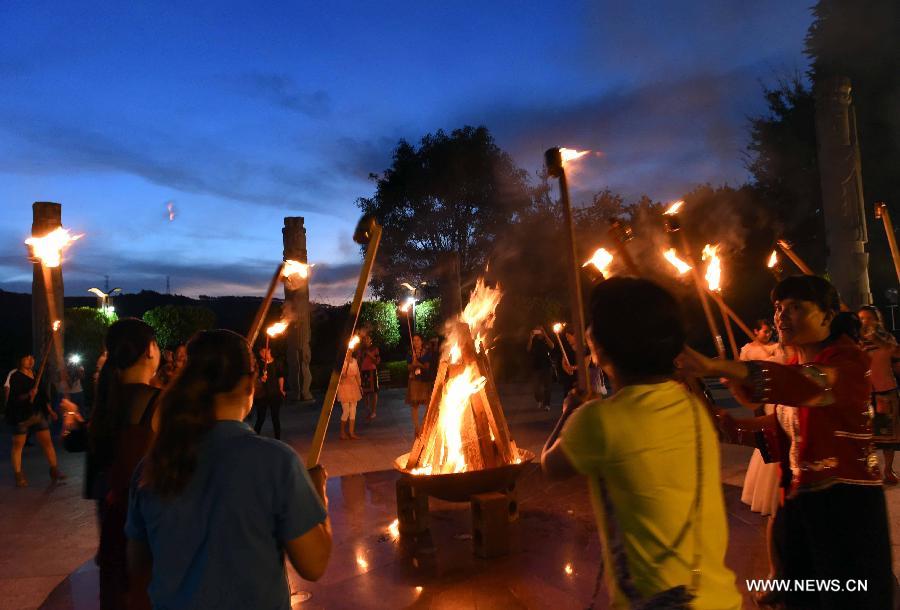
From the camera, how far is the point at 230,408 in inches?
81.4

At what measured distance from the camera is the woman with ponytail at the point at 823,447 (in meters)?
2.54

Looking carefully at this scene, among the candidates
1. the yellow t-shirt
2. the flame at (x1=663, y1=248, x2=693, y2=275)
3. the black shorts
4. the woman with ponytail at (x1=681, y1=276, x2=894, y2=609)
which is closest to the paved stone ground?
the black shorts

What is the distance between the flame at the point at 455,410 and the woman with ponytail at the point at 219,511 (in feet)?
12.1

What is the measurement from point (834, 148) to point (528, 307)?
47.4ft

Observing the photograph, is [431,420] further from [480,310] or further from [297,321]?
[297,321]

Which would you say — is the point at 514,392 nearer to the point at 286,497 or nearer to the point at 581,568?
the point at 581,568

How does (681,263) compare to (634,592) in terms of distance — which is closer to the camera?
(634,592)

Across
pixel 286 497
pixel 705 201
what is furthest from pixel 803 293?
pixel 705 201

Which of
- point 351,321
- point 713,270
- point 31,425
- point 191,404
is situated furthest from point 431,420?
point 31,425

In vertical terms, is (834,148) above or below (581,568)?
above

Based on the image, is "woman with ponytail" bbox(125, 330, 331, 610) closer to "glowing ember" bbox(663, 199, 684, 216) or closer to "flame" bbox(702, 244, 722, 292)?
"glowing ember" bbox(663, 199, 684, 216)

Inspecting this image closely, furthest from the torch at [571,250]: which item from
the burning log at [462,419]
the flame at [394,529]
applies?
the flame at [394,529]

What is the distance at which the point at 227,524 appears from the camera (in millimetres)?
1874

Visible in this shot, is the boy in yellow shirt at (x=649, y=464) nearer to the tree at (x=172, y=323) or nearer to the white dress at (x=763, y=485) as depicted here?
the white dress at (x=763, y=485)
